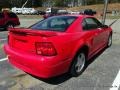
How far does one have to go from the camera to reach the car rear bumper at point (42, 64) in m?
5.30

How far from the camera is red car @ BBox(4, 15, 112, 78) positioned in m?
5.35

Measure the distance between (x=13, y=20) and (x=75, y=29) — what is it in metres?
14.3

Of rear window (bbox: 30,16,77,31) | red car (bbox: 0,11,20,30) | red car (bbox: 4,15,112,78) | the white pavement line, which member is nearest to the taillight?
red car (bbox: 4,15,112,78)

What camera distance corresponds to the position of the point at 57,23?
265 inches

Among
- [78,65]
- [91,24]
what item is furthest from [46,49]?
[91,24]

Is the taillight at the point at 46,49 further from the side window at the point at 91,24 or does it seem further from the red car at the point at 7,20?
the red car at the point at 7,20

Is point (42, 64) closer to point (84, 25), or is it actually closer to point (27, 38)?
point (27, 38)

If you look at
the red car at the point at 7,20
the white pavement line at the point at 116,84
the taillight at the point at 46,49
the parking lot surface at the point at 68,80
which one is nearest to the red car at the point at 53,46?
the taillight at the point at 46,49

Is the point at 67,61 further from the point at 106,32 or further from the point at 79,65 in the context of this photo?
the point at 106,32

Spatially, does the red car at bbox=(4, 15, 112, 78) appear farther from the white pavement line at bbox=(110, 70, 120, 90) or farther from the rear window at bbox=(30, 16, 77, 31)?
the white pavement line at bbox=(110, 70, 120, 90)

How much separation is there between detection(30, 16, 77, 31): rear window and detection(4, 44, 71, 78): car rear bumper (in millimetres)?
1036

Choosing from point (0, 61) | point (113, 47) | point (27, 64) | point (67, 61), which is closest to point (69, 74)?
point (67, 61)

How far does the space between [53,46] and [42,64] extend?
1.43ft

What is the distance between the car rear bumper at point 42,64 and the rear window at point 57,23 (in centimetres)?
104
